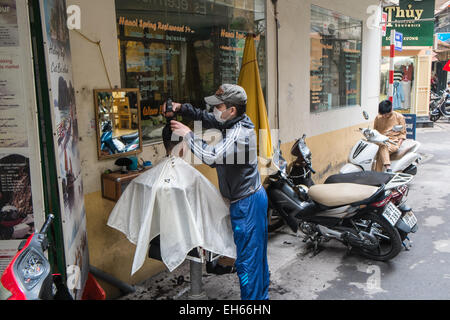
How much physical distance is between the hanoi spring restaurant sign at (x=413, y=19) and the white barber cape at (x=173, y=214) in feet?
45.0

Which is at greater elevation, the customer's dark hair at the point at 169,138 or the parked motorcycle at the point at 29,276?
the customer's dark hair at the point at 169,138

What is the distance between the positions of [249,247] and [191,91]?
2.21 meters

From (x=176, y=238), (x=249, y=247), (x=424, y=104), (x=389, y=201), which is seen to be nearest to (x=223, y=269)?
(x=249, y=247)

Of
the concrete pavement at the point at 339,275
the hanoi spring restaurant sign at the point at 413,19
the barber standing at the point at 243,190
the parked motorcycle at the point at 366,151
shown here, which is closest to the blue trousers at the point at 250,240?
the barber standing at the point at 243,190

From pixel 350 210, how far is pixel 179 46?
2.52m

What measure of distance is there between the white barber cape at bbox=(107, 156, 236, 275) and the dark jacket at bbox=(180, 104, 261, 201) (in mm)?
150

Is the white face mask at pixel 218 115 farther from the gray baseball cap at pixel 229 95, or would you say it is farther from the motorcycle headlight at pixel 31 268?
the motorcycle headlight at pixel 31 268

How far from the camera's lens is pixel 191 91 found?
4.77 metres

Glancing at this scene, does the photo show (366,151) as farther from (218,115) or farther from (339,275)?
(218,115)

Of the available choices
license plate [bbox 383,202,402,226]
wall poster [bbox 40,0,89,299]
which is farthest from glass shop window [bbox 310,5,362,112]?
wall poster [bbox 40,0,89,299]

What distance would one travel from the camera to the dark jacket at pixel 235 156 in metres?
2.97

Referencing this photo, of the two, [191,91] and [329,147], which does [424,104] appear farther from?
[191,91]

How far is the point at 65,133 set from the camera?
282cm

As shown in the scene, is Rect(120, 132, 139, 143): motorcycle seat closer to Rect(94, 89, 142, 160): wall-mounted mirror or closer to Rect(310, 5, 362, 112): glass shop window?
Rect(94, 89, 142, 160): wall-mounted mirror
